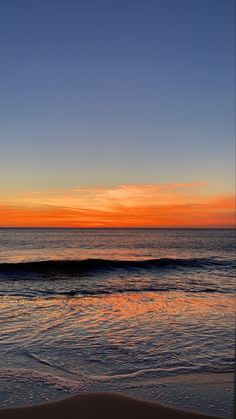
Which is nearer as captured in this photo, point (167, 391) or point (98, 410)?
point (98, 410)

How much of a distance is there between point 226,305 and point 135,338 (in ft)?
14.2

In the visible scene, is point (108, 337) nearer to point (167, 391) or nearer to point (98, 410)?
point (167, 391)

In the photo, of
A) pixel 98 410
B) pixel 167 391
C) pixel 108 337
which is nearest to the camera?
pixel 98 410

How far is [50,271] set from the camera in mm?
20594

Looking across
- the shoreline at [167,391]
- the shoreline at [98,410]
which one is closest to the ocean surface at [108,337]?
the shoreline at [167,391]

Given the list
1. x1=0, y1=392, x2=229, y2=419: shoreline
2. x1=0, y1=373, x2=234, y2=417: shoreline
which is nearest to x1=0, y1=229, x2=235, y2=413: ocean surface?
x1=0, y1=373, x2=234, y2=417: shoreline

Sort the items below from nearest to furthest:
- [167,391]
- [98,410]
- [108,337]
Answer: [98,410] → [167,391] → [108,337]

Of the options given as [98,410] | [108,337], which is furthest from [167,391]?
[108,337]

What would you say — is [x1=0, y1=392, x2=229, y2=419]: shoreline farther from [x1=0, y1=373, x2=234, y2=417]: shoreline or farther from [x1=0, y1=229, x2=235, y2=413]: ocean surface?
[x1=0, y1=229, x2=235, y2=413]: ocean surface

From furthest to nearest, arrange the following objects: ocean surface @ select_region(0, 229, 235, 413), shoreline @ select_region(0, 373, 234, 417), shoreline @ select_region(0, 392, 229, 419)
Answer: ocean surface @ select_region(0, 229, 235, 413)
shoreline @ select_region(0, 373, 234, 417)
shoreline @ select_region(0, 392, 229, 419)

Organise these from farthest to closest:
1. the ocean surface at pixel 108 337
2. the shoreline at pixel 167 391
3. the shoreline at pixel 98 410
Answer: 1. the ocean surface at pixel 108 337
2. the shoreline at pixel 167 391
3. the shoreline at pixel 98 410

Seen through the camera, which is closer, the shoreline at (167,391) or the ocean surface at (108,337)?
the shoreline at (167,391)

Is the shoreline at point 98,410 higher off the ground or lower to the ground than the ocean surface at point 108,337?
higher

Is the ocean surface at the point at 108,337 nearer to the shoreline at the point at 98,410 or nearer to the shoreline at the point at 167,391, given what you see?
the shoreline at the point at 167,391
